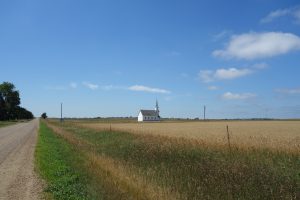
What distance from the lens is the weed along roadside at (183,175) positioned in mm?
10631

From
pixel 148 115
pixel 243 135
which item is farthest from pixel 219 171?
pixel 148 115

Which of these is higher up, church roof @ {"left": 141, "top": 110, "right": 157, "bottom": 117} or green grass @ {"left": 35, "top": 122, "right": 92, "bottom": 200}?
church roof @ {"left": 141, "top": 110, "right": 157, "bottom": 117}

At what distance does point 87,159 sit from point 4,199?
797 centimetres

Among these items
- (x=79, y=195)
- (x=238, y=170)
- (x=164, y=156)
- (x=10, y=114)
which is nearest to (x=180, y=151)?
(x=164, y=156)

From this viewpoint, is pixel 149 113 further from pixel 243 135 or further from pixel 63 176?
pixel 63 176

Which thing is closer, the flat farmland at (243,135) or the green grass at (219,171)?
the green grass at (219,171)

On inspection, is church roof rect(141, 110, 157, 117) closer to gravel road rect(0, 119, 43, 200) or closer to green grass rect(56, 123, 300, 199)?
gravel road rect(0, 119, 43, 200)

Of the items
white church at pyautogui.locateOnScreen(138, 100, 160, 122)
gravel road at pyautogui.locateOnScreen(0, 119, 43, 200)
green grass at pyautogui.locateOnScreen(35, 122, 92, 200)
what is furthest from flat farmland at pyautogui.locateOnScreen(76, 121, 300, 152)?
white church at pyautogui.locateOnScreen(138, 100, 160, 122)

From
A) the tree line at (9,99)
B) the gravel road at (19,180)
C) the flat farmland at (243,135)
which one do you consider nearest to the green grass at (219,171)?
the flat farmland at (243,135)

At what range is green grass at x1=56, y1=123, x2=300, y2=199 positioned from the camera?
1066 centimetres

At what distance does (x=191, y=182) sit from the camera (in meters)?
12.2

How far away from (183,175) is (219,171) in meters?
1.24

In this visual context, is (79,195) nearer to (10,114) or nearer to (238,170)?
(238,170)

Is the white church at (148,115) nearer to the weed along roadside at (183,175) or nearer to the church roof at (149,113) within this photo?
the church roof at (149,113)
